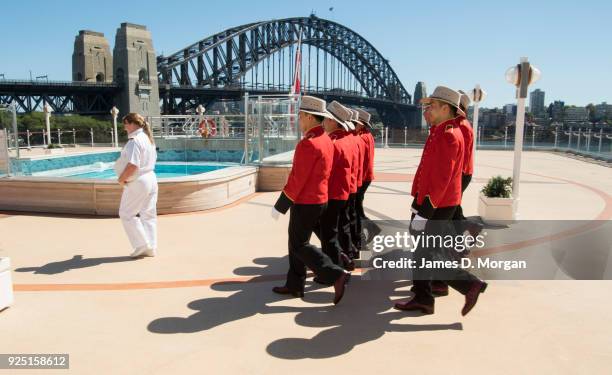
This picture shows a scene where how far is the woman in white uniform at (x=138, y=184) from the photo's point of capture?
462 centimetres

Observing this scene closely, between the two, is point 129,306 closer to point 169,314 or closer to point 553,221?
point 169,314

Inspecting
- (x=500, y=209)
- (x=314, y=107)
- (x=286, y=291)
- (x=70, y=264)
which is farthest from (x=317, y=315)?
(x=500, y=209)

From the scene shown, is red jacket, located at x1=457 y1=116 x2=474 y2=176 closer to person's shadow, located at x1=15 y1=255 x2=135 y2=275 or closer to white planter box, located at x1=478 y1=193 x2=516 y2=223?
white planter box, located at x1=478 y1=193 x2=516 y2=223

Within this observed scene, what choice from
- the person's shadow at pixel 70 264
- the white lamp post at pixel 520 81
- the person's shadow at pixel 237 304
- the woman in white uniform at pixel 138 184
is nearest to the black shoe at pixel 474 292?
the person's shadow at pixel 237 304

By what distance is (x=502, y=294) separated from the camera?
3.94 meters

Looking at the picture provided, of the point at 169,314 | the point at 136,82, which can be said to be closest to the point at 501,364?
the point at 169,314

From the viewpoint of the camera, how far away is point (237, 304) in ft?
12.2

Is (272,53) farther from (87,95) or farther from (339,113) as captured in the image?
(339,113)

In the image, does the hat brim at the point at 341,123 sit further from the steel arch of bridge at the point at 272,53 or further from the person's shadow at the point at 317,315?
the steel arch of bridge at the point at 272,53

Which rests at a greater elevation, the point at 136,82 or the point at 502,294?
the point at 136,82

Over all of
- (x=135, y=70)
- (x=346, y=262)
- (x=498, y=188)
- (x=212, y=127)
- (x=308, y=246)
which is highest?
(x=135, y=70)

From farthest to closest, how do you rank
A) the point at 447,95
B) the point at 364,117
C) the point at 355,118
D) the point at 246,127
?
the point at 246,127, the point at 364,117, the point at 355,118, the point at 447,95

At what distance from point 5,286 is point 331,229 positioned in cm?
258

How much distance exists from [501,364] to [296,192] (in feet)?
5.90
